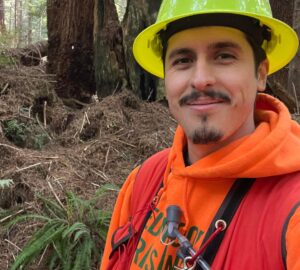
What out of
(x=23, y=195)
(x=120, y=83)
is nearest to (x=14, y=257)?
(x=23, y=195)

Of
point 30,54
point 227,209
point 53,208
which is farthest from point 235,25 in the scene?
point 30,54

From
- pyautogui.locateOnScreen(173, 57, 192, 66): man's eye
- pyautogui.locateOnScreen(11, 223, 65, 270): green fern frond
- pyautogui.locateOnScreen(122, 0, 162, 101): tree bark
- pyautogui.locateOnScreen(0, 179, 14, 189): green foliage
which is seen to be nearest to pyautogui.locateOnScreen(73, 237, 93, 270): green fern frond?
pyautogui.locateOnScreen(11, 223, 65, 270): green fern frond

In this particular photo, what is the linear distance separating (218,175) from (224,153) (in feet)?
0.47

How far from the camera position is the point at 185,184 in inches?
72.2

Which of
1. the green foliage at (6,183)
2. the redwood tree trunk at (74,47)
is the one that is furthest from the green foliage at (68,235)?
the redwood tree trunk at (74,47)

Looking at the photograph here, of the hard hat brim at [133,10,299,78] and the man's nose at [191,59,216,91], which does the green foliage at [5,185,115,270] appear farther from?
the man's nose at [191,59,216,91]

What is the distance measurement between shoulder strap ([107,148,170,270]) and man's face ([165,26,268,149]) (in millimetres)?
343

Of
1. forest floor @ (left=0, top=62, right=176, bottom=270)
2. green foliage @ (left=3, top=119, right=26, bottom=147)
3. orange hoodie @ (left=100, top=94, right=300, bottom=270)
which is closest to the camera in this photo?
orange hoodie @ (left=100, top=94, right=300, bottom=270)

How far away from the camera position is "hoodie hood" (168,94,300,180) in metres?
1.55

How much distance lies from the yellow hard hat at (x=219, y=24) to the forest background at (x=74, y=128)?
5.47 ft

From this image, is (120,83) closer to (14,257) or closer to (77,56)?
(77,56)

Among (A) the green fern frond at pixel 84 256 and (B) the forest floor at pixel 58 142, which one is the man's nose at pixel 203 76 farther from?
(B) the forest floor at pixel 58 142

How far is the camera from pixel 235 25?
5.90 feet

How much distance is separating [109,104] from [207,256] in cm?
402
